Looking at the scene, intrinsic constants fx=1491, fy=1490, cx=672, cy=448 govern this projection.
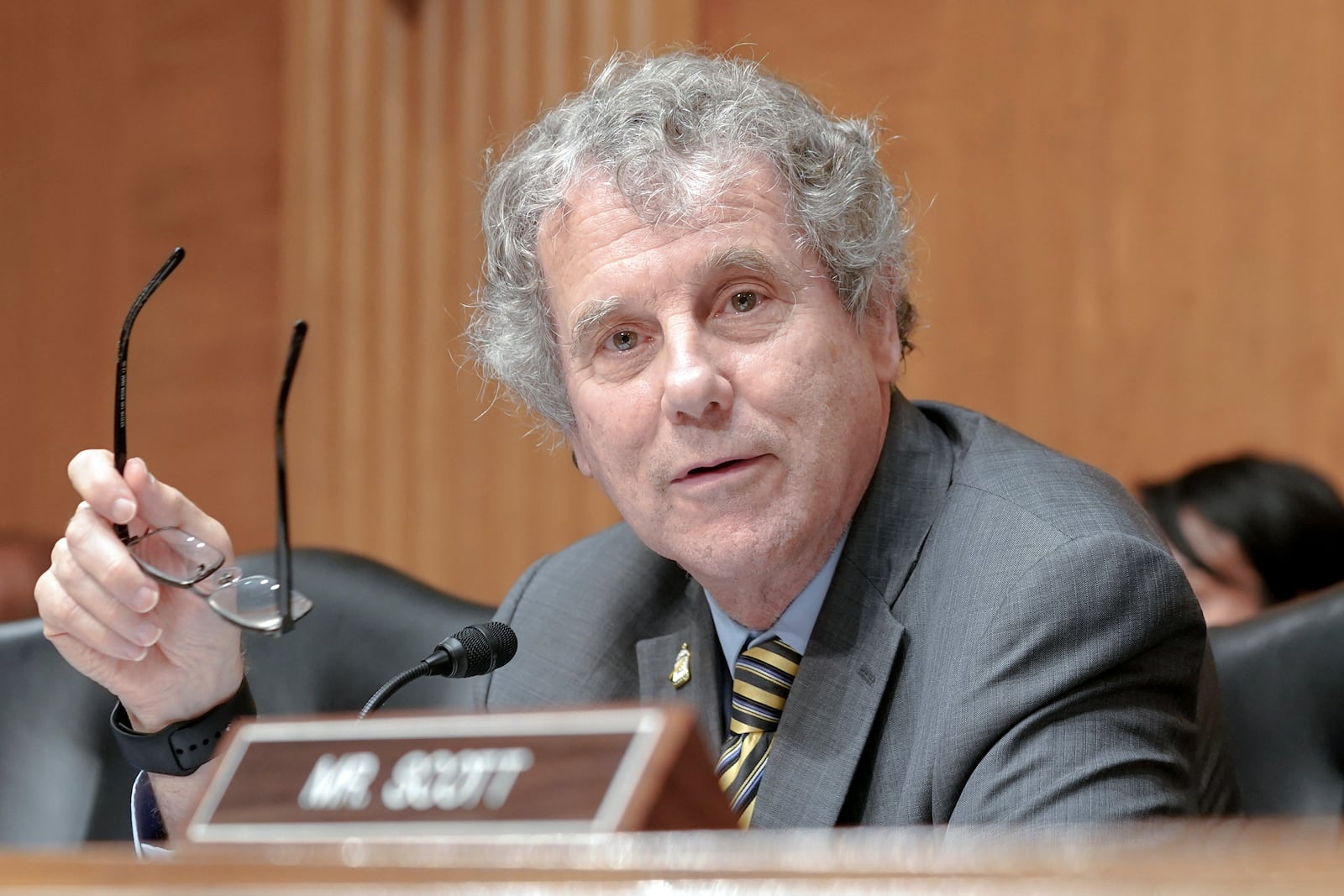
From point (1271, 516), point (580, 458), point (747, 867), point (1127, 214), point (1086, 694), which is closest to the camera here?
point (747, 867)

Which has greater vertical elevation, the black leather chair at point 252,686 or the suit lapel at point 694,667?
the suit lapel at point 694,667

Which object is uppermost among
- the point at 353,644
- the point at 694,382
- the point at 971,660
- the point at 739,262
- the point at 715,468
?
the point at 739,262

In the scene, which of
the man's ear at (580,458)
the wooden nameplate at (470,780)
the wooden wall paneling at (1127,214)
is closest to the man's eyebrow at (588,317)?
the man's ear at (580,458)

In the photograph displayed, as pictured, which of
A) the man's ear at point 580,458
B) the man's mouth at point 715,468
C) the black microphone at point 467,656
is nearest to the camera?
the black microphone at point 467,656

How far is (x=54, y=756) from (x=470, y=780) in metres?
1.27

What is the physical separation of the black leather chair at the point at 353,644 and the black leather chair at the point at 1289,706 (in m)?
0.90

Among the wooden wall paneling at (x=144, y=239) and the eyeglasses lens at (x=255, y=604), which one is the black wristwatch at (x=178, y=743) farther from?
the wooden wall paneling at (x=144, y=239)

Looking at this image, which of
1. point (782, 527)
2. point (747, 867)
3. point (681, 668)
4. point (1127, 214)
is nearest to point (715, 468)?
point (782, 527)

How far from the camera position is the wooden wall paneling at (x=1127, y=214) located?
293 centimetres

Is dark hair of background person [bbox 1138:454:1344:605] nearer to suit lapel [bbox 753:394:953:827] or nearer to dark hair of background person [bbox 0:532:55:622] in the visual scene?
suit lapel [bbox 753:394:953:827]

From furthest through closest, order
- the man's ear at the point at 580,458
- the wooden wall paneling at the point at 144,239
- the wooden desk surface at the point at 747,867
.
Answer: the wooden wall paneling at the point at 144,239 < the man's ear at the point at 580,458 < the wooden desk surface at the point at 747,867

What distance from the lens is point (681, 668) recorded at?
1742 mm

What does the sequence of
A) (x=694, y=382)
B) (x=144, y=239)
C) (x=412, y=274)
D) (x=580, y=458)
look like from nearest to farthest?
(x=694, y=382)
(x=580, y=458)
(x=412, y=274)
(x=144, y=239)

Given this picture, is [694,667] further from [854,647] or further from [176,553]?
[176,553]
